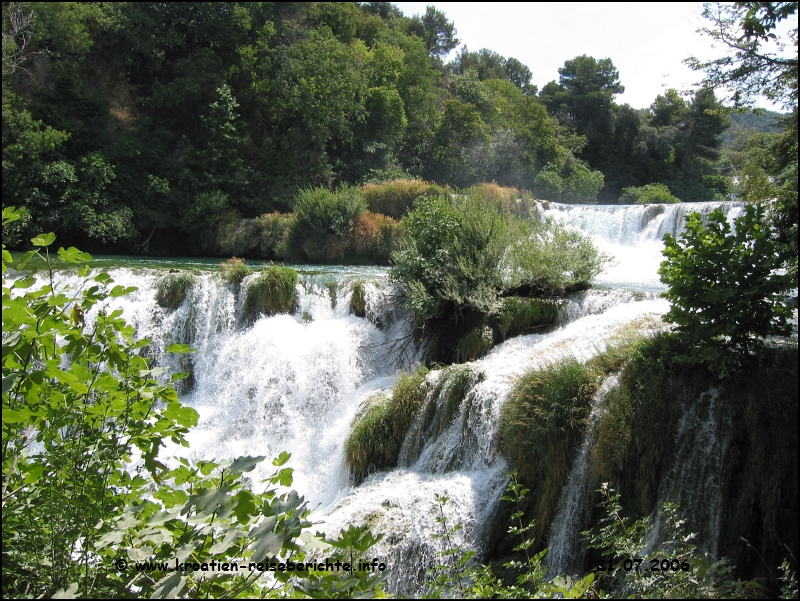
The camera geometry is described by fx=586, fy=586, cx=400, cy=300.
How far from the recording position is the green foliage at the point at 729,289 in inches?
187

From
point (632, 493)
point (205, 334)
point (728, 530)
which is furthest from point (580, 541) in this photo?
point (205, 334)

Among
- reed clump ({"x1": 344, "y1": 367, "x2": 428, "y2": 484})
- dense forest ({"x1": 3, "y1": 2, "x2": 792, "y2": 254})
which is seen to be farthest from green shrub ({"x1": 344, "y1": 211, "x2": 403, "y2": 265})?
reed clump ({"x1": 344, "y1": 367, "x2": 428, "y2": 484})

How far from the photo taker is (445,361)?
938 cm

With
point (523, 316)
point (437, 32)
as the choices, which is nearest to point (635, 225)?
point (523, 316)

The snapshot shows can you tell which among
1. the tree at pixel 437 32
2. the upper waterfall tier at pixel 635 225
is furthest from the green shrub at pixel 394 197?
the tree at pixel 437 32

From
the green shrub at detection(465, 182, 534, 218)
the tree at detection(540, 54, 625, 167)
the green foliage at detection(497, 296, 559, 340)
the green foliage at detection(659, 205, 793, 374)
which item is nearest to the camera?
the green foliage at detection(659, 205, 793, 374)

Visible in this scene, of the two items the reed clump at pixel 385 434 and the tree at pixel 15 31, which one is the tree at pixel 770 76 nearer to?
the reed clump at pixel 385 434

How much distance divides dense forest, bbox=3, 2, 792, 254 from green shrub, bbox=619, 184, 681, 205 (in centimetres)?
27

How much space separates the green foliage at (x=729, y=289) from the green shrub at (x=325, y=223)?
12899 mm

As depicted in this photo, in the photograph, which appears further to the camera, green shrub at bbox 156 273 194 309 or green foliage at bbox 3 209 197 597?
green shrub at bbox 156 273 194 309

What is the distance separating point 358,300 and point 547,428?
228 inches

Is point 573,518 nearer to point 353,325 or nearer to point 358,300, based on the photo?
point 353,325

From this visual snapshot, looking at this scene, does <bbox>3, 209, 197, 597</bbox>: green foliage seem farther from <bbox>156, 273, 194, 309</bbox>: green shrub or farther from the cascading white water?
<bbox>156, 273, 194, 309</bbox>: green shrub

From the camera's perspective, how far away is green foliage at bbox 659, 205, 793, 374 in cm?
474
